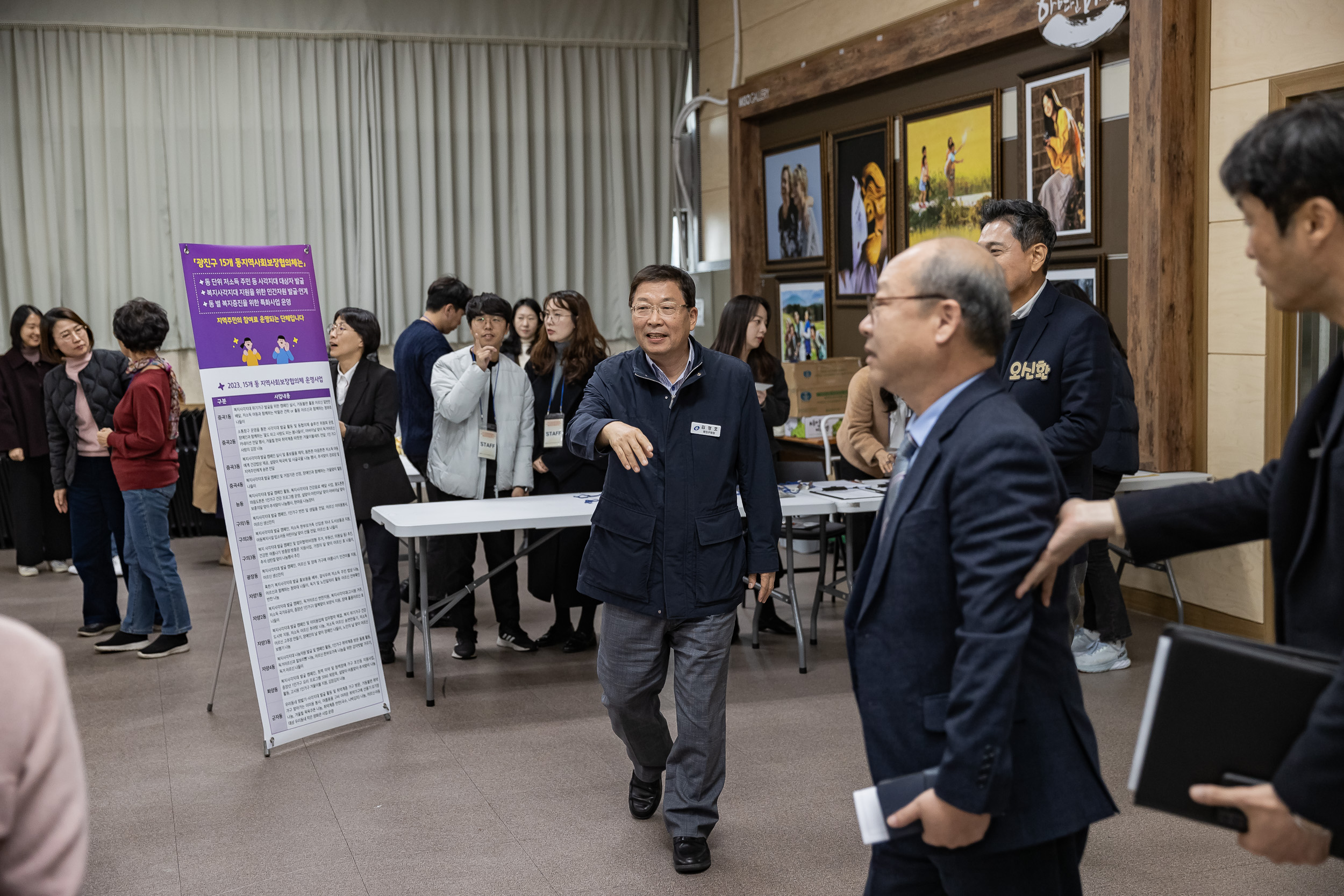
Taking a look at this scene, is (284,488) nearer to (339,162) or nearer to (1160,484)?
(1160,484)

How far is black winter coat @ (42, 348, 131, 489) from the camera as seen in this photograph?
5.34 m

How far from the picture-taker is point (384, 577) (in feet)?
17.0

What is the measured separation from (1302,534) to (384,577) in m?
4.29

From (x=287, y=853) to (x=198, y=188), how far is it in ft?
22.2

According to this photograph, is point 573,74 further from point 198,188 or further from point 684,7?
point 198,188

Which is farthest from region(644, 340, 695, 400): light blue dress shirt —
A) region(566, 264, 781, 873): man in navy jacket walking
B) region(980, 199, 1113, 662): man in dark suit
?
region(980, 199, 1113, 662): man in dark suit

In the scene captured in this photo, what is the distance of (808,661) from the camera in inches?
202

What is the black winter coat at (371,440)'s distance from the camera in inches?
199

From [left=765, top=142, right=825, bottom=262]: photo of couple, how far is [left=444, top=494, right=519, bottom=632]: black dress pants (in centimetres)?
354

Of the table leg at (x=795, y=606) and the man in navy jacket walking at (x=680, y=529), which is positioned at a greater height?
the man in navy jacket walking at (x=680, y=529)

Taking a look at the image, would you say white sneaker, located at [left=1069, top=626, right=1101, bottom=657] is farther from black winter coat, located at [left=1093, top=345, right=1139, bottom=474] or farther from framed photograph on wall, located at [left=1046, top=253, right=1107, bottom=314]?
framed photograph on wall, located at [left=1046, top=253, right=1107, bottom=314]

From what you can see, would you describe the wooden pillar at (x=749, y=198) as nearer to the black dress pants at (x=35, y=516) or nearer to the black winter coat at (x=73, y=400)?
the black winter coat at (x=73, y=400)

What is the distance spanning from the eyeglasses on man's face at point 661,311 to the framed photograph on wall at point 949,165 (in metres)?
3.38

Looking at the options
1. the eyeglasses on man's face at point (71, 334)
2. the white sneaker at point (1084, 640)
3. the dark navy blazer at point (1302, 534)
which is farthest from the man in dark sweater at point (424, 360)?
the dark navy blazer at point (1302, 534)
